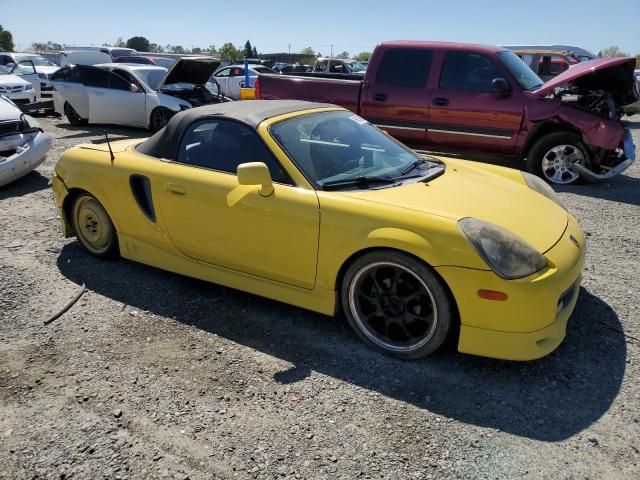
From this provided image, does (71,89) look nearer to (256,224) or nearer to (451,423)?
(256,224)

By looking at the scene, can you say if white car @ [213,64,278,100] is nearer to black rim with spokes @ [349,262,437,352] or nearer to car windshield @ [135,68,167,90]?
car windshield @ [135,68,167,90]

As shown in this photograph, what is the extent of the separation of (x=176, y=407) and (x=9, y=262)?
269cm

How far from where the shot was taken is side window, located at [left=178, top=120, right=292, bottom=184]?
3357 mm

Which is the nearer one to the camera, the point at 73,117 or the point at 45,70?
the point at 73,117

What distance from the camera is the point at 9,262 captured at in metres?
4.41

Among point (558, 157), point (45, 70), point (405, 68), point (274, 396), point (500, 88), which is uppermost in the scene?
point (405, 68)

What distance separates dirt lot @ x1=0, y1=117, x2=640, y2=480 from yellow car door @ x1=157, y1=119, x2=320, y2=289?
0.43 m

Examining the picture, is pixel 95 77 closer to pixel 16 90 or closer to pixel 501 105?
pixel 16 90

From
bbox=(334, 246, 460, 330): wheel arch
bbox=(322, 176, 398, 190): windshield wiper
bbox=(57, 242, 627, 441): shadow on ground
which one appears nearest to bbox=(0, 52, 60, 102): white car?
bbox=(57, 242, 627, 441): shadow on ground

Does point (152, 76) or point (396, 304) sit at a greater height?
point (152, 76)

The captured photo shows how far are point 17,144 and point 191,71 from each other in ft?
14.5

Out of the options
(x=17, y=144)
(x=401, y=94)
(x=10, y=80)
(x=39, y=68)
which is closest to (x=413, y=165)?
(x=401, y=94)

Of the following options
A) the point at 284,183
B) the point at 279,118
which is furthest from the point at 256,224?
the point at 279,118

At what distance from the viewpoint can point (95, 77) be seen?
11.1 m
